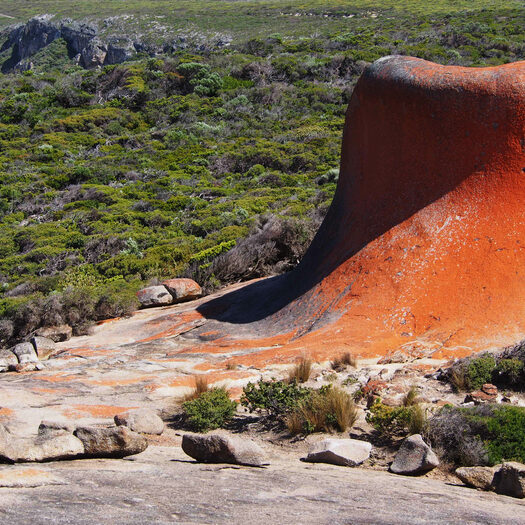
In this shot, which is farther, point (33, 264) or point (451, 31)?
point (451, 31)

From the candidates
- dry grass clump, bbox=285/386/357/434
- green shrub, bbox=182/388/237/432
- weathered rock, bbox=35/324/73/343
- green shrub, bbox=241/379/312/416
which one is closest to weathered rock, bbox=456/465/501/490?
dry grass clump, bbox=285/386/357/434

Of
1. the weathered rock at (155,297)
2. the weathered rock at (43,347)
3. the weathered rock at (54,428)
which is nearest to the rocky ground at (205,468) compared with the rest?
the weathered rock at (54,428)

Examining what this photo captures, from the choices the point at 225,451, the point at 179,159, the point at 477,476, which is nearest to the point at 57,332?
the point at 225,451

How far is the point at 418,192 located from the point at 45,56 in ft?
233

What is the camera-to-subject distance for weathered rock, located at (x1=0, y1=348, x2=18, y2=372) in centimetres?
835

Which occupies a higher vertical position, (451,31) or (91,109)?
(451,31)

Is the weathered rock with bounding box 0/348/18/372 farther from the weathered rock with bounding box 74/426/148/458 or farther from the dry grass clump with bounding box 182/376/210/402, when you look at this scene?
the weathered rock with bounding box 74/426/148/458

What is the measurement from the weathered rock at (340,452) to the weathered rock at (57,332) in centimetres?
694

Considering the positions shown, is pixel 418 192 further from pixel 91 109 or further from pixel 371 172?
pixel 91 109

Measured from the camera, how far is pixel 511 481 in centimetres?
372

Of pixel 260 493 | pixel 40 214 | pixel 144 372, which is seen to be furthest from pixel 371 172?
pixel 40 214

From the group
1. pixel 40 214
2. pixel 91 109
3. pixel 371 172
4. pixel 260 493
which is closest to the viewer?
pixel 260 493

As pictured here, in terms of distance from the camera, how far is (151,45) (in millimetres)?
60500

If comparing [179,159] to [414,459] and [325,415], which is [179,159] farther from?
[414,459]
